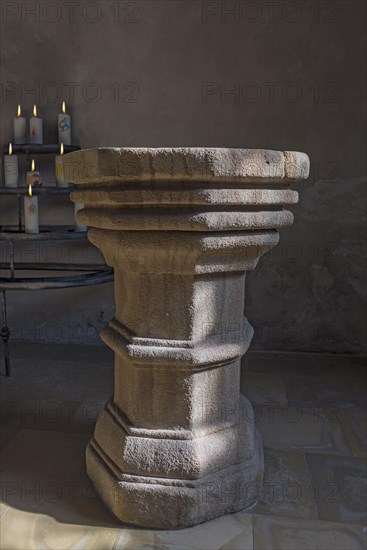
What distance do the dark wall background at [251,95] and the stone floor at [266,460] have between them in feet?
1.53

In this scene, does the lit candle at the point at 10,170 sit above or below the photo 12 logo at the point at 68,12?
below

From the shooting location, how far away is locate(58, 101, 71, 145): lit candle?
3377mm

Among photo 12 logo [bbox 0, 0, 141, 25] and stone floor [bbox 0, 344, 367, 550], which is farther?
photo 12 logo [bbox 0, 0, 141, 25]

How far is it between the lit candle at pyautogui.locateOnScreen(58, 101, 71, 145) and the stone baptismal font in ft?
5.60

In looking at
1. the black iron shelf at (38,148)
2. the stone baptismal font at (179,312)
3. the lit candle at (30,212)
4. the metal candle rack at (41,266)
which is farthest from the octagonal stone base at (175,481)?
the black iron shelf at (38,148)

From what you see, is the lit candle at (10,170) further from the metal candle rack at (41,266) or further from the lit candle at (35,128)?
the lit candle at (35,128)

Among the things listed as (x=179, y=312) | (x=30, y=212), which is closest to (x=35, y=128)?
(x=30, y=212)

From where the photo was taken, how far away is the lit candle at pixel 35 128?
3.37 m

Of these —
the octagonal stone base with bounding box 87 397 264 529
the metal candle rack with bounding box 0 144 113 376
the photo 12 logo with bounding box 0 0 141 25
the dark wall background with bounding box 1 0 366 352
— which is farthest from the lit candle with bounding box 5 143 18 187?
the octagonal stone base with bounding box 87 397 264 529

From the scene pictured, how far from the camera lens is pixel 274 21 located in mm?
3307

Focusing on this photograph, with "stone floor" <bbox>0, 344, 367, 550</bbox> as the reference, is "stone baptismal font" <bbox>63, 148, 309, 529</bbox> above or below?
above

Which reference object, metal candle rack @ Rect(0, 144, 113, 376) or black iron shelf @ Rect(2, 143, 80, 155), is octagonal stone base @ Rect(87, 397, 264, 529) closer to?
metal candle rack @ Rect(0, 144, 113, 376)

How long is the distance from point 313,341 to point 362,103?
156 centimetres

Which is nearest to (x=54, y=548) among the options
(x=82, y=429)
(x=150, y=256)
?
(x=82, y=429)
